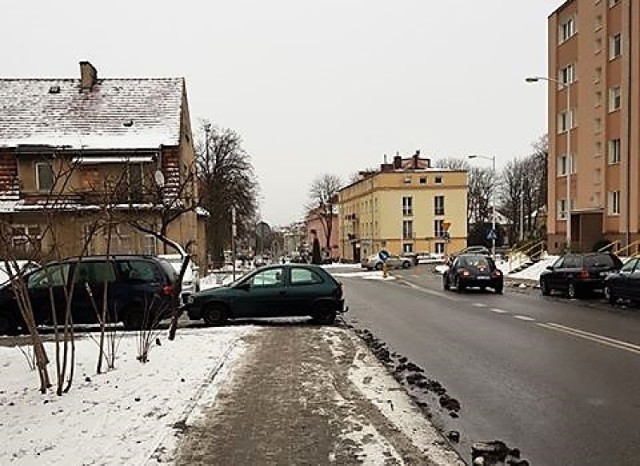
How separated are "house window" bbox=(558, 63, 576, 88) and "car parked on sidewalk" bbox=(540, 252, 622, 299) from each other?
23290mm

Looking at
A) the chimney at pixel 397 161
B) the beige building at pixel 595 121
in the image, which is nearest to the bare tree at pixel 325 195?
the chimney at pixel 397 161

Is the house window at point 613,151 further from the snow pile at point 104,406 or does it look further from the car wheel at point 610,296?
the snow pile at point 104,406

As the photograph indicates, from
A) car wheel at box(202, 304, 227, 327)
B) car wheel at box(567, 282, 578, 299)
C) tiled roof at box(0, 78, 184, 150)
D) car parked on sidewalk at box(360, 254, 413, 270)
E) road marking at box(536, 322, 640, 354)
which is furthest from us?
car parked on sidewalk at box(360, 254, 413, 270)

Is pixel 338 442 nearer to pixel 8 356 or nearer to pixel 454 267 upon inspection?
pixel 8 356

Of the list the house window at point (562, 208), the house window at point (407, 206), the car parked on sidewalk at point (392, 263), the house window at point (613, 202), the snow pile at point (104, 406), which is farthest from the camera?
the house window at point (407, 206)

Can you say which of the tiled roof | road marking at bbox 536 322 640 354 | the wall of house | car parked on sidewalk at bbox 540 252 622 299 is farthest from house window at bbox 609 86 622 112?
the wall of house

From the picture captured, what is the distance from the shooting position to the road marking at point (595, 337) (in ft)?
39.5

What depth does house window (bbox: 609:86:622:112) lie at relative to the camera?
1586 inches

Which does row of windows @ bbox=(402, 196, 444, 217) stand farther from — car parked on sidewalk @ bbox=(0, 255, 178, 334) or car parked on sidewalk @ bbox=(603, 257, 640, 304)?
car parked on sidewalk @ bbox=(0, 255, 178, 334)

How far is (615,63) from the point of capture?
40.2 metres

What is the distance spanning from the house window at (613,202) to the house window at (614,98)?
15.6 ft

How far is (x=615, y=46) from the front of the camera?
133 ft

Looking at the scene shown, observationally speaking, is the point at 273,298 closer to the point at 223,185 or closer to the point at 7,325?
the point at 7,325

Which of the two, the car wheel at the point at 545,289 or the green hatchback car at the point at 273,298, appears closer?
the green hatchback car at the point at 273,298
